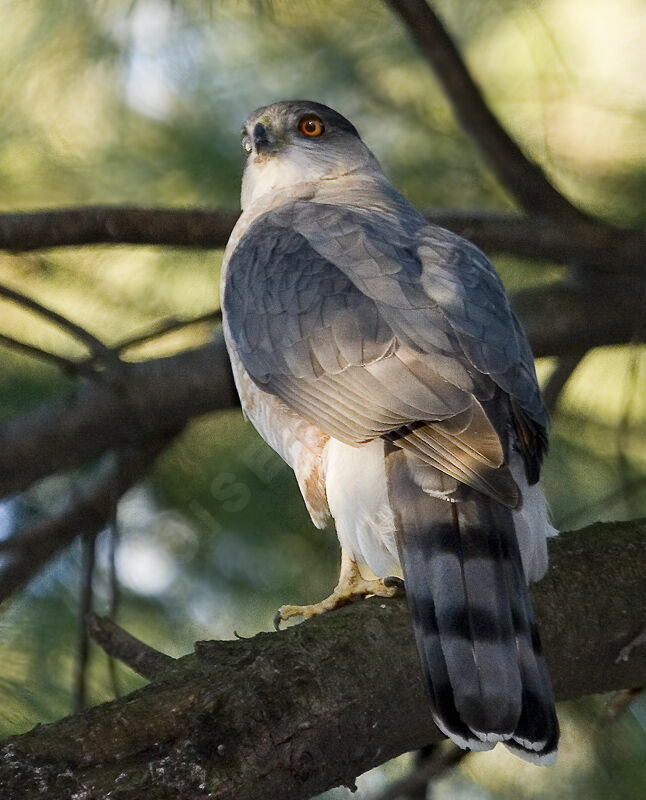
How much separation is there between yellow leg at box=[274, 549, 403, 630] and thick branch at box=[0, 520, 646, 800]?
332mm

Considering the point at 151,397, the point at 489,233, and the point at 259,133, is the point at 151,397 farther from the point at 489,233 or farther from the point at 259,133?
the point at 489,233

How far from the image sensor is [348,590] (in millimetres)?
3449

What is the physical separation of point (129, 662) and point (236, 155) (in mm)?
2460

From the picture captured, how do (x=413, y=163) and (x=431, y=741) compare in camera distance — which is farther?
(x=413, y=163)

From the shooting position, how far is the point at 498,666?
8.29ft

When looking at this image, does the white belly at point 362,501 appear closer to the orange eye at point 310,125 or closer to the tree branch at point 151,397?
the tree branch at point 151,397

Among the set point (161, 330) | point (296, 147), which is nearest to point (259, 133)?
point (296, 147)

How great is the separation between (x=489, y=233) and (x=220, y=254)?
4.30ft

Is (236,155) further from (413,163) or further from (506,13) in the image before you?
(506,13)

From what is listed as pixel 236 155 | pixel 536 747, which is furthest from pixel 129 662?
pixel 236 155

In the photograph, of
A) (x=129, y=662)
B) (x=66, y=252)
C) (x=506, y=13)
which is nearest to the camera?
(x=129, y=662)

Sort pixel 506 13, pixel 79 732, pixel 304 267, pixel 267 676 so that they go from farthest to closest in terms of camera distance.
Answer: pixel 506 13, pixel 304 267, pixel 267 676, pixel 79 732

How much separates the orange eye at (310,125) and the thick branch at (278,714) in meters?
2.11

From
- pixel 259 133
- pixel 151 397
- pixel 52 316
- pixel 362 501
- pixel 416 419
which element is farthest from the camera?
pixel 259 133
